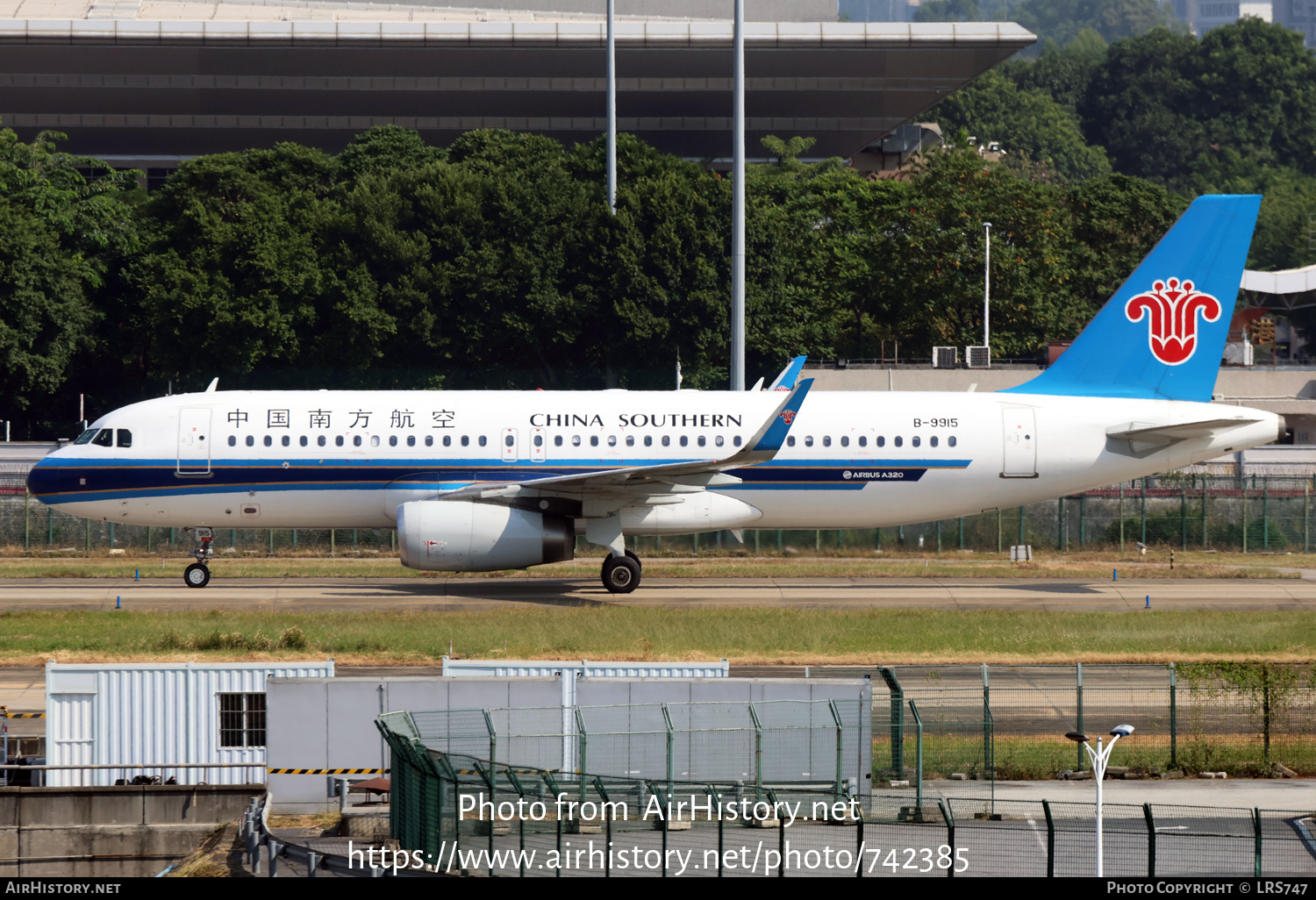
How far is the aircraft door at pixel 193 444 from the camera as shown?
40062 millimetres

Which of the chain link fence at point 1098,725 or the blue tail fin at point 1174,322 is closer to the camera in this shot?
the chain link fence at point 1098,725

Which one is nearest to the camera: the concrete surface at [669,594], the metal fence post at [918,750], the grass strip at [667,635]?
the metal fence post at [918,750]

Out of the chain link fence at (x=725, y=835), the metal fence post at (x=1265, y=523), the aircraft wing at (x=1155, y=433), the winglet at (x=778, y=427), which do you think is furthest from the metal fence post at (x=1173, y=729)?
the metal fence post at (x=1265, y=523)

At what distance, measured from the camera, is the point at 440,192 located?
256ft

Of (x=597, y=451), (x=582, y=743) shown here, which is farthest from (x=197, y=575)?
(x=582, y=743)

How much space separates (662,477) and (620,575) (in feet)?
11.8

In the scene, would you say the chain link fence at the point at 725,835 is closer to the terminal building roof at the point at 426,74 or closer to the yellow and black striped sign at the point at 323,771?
the yellow and black striped sign at the point at 323,771

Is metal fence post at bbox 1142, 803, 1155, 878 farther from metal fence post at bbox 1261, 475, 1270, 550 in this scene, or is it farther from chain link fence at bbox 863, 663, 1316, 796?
metal fence post at bbox 1261, 475, 1270, 550

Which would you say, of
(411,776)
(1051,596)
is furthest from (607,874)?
(1051,596)

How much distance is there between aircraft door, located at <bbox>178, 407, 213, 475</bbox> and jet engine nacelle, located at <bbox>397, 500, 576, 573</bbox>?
5.54 meters

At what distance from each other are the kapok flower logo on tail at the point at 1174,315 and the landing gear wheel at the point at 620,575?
15860 mm

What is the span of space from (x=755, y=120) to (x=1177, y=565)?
78037 mm

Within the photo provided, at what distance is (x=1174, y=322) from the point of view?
4338 cm

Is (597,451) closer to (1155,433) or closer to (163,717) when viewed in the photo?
(1155,433)
